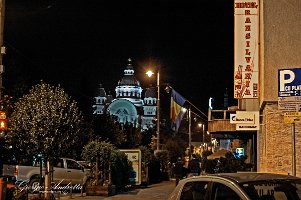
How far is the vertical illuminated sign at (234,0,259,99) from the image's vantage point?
19.2 m

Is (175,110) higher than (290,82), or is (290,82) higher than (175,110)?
(175,110)

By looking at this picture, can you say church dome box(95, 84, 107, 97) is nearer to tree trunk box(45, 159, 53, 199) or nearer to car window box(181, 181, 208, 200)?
tree trunk box(45, 159, 53, 199)

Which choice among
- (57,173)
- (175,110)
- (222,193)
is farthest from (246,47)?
(175,110)

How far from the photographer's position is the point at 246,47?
1939cm

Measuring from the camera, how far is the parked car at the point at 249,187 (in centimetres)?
654

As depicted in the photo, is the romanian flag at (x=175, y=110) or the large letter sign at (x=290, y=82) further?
the romanian flag at (x=175, y=110)

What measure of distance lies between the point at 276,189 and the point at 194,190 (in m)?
1.18

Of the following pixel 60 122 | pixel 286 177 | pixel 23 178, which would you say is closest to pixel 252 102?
pixel 60 122

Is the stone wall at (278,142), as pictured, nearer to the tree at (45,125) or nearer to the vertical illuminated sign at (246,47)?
the vertical illuminated sign at (246,47)

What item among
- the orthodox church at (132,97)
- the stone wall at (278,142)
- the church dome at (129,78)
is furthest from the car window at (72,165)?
the church dome at (129,78)

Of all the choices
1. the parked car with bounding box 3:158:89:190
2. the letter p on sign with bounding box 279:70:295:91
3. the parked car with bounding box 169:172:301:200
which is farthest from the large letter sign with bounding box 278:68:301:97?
the parked car with bounding box 3:158:89:190

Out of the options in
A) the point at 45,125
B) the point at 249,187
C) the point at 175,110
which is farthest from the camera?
the point at 175,110

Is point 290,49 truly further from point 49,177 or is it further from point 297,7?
point 49,177

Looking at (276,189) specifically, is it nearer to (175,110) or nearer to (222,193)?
(222,193)
